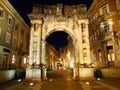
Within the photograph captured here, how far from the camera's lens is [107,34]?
21.0 m

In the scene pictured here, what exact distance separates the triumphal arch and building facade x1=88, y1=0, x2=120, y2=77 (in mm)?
6004

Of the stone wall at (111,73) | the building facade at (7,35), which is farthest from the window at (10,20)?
the stone wall at (111,73)

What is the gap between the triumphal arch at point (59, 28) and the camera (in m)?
15.7

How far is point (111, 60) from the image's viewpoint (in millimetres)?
20094

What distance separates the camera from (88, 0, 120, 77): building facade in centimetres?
1934

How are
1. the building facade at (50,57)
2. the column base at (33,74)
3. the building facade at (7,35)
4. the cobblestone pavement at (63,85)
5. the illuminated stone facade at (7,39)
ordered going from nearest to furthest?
1. the cobblestone pavement at (63,85)
2. the column base at (33,74)
3. the illuminated stone facade at (7,39)
4. the building facade at (7,35)
5. the building facade at (50,57)

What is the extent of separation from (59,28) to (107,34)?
372 inches

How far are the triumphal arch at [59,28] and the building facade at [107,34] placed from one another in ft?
19.7

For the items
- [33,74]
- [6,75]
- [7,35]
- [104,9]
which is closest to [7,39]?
[7,35]

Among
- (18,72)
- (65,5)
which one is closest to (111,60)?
(65,5)

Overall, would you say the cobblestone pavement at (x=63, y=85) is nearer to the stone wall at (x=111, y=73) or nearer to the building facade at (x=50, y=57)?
the stone wall at (x=111, y=73)

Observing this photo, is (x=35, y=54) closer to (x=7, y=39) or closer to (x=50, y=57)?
(x=7, y=39)

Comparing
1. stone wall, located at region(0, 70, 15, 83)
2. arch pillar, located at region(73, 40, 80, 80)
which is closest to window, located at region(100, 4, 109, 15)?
arch pillar, located at region(73, 40, 80, 80)

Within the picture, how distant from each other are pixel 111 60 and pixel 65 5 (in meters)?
11.7
